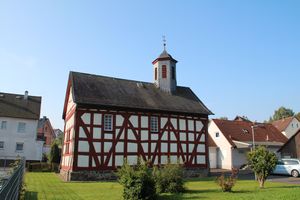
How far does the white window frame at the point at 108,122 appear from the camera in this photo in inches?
950

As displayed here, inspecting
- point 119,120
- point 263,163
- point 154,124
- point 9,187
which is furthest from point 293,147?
point 9,187

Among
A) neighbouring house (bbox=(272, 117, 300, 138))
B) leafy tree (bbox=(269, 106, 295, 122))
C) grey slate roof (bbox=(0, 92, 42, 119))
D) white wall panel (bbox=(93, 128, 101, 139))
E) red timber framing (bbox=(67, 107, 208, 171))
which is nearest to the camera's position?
red timber framing (bbox=(67, 107, 208, 171))

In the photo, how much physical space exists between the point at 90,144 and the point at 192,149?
9806 millimetres

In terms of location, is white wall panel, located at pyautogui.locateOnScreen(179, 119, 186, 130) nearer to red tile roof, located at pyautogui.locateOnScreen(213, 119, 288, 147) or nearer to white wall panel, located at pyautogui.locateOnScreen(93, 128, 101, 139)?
white wall panel, located at pyautogui.locateOnScreen(93, 128, 101, 139)

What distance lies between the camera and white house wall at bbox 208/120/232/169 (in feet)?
124

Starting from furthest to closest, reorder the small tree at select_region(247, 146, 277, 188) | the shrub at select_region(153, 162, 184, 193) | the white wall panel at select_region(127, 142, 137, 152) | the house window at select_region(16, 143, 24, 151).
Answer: the house window at select_region(16, 143, 24, 151)
the white wall panel at select_region(127, 142, 137, 152)
the small tree at select_region(247, 146, 277, 188)
the shrub at select_region(153, 162, 184, 193)

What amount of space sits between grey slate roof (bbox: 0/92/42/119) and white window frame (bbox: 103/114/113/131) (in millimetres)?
21166

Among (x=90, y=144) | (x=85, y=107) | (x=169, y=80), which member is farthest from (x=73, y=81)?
(x=169, y=80)

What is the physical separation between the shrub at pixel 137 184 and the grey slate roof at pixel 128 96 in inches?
442

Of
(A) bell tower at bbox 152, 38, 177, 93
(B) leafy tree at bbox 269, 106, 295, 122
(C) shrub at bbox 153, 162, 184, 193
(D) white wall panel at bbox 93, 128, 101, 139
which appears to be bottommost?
(C) shrub at bbox 153, 162, 184, 193

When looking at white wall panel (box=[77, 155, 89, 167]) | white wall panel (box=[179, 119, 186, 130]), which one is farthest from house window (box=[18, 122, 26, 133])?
white wall panel (box=[179, 119, 186, 130])

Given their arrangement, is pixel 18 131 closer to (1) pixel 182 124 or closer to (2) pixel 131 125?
(2) pixel 131 125

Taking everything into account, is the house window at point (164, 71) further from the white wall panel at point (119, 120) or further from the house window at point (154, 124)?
the white wall panel at point (119, 120)

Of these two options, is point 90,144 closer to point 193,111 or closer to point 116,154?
point 116,154
